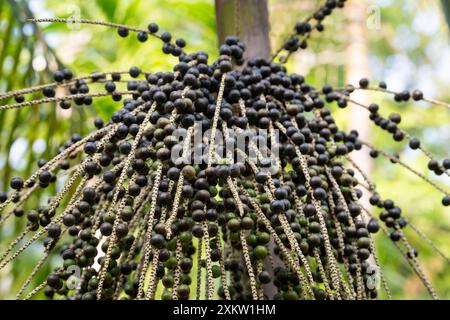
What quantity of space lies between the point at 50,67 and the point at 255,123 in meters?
0.98

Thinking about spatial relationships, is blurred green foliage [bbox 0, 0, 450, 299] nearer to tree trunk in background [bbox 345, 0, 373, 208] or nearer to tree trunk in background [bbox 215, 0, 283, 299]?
tree trunk in background [bbox 345, 0, 373, 208]

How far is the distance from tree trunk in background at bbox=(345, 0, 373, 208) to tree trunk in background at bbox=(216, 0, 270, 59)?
2.59m

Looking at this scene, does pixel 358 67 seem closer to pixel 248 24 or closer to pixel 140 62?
pixel 140 62

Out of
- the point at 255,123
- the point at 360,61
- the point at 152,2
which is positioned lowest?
the point at 255,123

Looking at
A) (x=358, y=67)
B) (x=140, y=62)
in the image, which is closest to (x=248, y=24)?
(x=140, y=62)

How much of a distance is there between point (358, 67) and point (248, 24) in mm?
3191

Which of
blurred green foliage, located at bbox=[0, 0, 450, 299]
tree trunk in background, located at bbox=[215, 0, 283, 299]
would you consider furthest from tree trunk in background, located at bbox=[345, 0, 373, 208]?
tree trunk in background, located at bbox=[215, 0, 283, 299]

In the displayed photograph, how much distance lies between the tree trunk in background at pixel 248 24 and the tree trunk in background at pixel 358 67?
2.59 meters

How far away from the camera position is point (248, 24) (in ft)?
4.53
